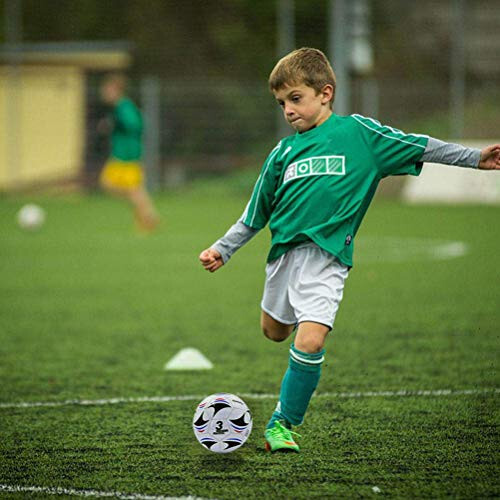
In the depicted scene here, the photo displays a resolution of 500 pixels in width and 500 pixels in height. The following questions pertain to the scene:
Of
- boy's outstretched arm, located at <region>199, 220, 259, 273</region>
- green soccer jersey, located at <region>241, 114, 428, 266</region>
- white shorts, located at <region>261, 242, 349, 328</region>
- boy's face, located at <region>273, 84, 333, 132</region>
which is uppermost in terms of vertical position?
boy's face, located at <region>273, 84, 333, 132</region>

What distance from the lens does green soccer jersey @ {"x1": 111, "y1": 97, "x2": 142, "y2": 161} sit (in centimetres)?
1548

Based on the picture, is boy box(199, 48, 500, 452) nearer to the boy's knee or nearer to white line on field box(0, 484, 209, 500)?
the boy's knee

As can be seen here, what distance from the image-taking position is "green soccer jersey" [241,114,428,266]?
13.9ft

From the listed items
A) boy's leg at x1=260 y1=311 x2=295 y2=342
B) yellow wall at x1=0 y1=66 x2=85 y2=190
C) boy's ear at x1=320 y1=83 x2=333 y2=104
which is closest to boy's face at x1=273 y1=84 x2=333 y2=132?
boy's ear at x1=320 y1=83 x2=333 y2=104

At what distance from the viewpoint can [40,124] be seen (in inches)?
993

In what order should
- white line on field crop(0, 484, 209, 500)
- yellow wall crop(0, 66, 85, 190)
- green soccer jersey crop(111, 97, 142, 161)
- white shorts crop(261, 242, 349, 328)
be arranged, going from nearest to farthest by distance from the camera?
white line on field crop(0, 484, 209, 500) < white shorts crop(261, 242, 349, 328) < green soccer jersey crop(111, 97, 142, 161) < yellow wall crop(0, 66, 85, 190)

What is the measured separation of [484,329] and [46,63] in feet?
66.8

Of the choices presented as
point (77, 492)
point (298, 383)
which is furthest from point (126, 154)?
point (77, 492)

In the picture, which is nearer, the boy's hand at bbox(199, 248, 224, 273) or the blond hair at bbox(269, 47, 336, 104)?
the blond hair at bbox(269, 47, 336, 104)

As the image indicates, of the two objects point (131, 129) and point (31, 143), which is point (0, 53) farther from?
point (131, 129)

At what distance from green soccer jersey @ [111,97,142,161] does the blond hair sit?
1141 centimetres

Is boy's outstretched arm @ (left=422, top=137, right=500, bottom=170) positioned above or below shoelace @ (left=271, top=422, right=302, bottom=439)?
above

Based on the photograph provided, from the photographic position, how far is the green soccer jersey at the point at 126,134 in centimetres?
1548

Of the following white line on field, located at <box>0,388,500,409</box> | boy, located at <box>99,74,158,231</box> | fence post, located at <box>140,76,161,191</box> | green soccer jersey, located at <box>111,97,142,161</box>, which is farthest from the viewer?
fence post, located at <box>140,76,161,191</box>
